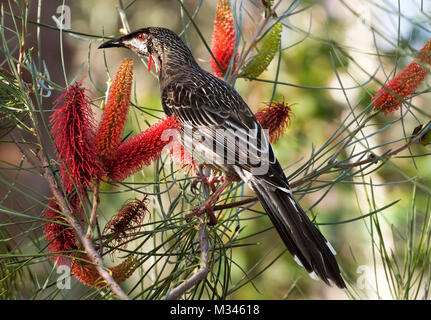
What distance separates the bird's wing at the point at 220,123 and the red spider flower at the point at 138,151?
0.61 metres

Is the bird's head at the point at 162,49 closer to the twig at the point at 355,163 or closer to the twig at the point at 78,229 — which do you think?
the twig at the point at 355,163

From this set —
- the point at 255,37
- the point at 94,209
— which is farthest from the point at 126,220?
the point at 255,37

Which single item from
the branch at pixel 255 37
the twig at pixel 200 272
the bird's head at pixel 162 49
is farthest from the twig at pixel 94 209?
the bird's head at pixel 162 49

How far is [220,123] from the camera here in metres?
1.97

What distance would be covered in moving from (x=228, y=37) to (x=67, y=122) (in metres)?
0.65

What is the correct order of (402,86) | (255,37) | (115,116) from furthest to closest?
(255,37) < (402,86) < (115,116)

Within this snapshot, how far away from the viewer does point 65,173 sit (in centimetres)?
103

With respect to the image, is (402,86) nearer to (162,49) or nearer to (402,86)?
(402,86)

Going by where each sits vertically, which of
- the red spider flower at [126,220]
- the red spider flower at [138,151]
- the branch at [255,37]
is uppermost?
the branch at [255,37]

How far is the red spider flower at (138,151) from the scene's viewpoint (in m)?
1.04

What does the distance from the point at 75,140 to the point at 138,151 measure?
134 mm

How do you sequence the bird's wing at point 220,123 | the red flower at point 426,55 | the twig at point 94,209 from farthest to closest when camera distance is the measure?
the bird's wing at point 220,123 → the twig at point 94,209 → the red flower at point 426,55
